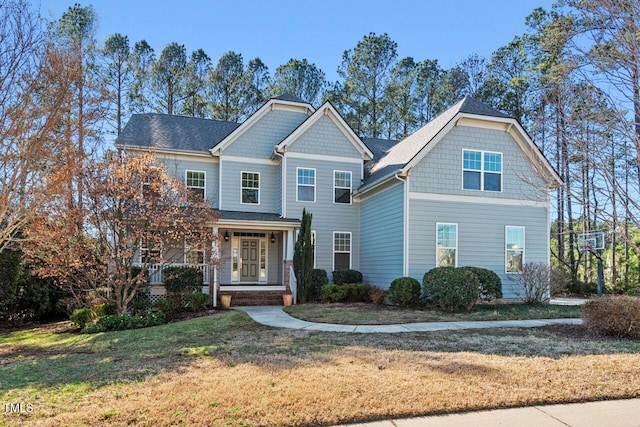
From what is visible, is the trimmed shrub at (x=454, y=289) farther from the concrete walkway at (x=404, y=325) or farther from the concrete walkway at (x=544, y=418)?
the concrete walkway at (x=544, y=418)

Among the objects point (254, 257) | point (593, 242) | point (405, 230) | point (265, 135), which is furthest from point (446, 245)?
point (593, 242)

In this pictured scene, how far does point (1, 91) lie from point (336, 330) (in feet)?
26.3

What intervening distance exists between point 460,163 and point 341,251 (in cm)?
567

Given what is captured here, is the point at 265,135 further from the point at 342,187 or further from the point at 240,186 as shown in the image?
the point at 342,187

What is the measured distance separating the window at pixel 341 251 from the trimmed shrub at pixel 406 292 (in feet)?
12.5

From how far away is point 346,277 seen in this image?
1645 centimetres

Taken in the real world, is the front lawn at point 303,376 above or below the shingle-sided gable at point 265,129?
below

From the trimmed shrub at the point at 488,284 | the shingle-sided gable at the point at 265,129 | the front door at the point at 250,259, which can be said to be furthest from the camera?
the front door at the point at 250,259

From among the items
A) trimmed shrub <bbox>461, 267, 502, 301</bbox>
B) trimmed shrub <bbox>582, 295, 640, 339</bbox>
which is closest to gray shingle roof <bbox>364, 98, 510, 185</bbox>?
trimmed shrub <bbox>461, 267, 502, 301</bbox>

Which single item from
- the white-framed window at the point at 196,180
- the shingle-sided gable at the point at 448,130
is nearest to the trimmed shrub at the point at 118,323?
the white-framed window at the point at 196,180

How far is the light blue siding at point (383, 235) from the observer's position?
1453 cm

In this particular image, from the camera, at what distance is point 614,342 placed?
782cm

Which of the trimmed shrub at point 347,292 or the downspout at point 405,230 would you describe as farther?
the trimmed shrub at point 347,292

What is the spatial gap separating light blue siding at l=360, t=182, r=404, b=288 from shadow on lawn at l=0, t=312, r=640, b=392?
5741mm
